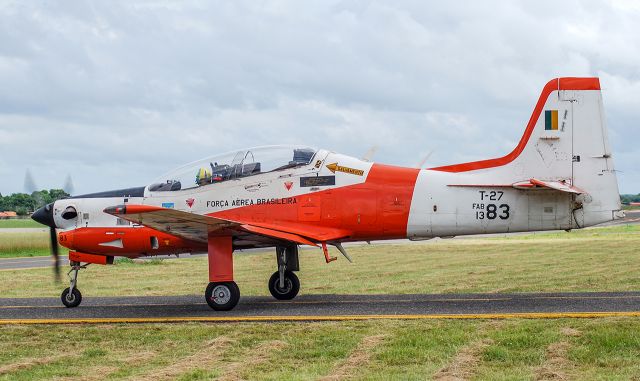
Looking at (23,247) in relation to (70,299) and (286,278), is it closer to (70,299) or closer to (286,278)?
(70,299)

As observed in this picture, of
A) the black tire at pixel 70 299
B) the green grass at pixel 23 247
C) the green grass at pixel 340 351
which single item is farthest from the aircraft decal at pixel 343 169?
the green grass at pixel 23 247

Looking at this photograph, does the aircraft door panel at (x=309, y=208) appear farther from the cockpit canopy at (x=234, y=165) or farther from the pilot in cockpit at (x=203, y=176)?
the pilot in cockpit at (x=203, y=176)

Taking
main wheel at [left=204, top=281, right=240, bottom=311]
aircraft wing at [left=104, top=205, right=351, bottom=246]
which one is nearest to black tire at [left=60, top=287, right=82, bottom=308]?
aircraft wing at [left=104, top=205, right=351, bottom=246]

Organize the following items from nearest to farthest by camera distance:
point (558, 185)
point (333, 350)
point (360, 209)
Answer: point (333, 350) < point (558, 185) < point (360, 209)

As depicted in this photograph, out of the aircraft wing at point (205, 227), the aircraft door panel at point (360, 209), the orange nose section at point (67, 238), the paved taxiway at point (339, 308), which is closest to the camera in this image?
the paved taxiway at point (339, 308)

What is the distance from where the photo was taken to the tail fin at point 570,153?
53.7 feet

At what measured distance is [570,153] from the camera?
16562 mm

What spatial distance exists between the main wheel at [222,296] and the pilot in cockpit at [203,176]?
255cm

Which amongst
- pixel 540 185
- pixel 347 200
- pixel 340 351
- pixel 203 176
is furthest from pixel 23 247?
pixel 340 351

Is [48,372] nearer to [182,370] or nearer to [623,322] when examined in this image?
[182,370]

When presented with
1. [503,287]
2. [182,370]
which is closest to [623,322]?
[182,370]

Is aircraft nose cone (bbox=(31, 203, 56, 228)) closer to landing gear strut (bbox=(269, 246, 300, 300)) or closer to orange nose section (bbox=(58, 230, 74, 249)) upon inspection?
orange nose section (bbox=(58, 230, 74, 249))

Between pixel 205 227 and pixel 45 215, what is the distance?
4.23 meters

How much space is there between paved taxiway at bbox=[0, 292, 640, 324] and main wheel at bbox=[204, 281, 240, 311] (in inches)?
7.3
